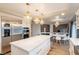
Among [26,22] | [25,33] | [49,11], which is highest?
[49,11]

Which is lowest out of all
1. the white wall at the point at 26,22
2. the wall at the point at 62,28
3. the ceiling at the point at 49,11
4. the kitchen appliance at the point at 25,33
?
the kitchen appliance at the point at 25,33

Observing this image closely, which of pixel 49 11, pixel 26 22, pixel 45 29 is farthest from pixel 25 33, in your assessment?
pixel 49 11

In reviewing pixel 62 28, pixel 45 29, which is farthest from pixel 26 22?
pixel 62 28

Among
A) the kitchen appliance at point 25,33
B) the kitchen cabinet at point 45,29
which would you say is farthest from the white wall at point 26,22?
the kitchen cabinet at point 45,29

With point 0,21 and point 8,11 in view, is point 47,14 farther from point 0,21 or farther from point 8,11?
point 0,21

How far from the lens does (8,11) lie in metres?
1.69

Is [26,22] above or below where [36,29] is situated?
above

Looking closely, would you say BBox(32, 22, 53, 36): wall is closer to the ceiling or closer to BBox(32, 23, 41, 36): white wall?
BBox(32, 23, 41, 36): white wall

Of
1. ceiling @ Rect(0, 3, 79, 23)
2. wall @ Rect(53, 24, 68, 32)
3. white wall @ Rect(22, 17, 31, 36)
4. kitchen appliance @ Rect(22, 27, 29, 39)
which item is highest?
ceiling @ Rect(0, 3, 79, 23)

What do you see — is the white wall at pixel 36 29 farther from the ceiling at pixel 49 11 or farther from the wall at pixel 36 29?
the ceiling at pixel 49 11

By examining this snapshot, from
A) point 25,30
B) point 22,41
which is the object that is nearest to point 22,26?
point 25,30

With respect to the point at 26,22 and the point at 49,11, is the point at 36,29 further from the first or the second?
the point at 49,11

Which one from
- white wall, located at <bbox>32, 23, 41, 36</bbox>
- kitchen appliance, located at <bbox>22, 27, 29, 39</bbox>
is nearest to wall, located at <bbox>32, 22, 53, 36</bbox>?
white wall, located at <bbox>32, 23, 41, 36</bbox>
